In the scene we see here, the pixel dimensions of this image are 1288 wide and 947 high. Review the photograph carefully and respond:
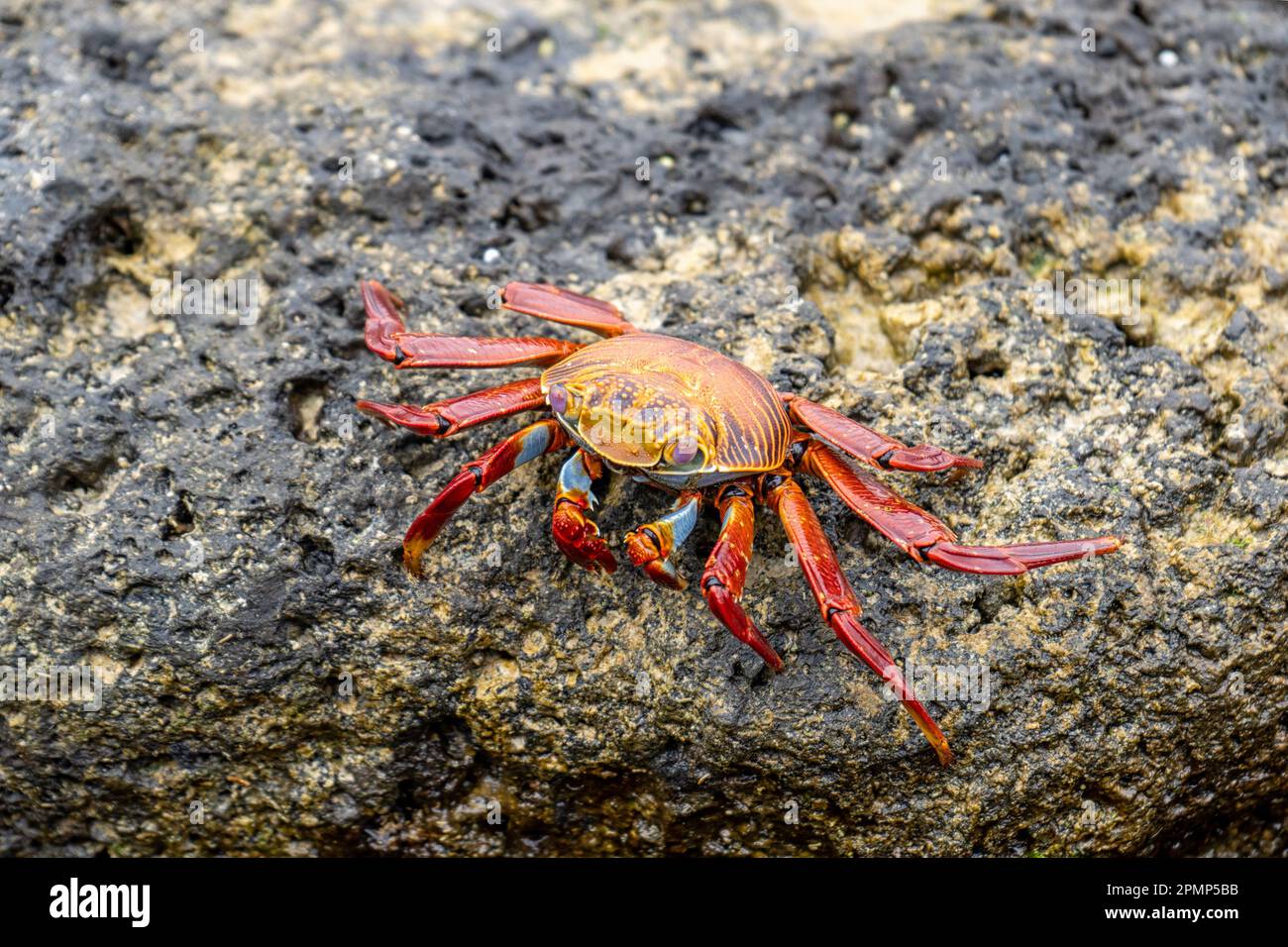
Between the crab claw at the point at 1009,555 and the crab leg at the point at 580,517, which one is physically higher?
the crab claw at the point at 1009,555

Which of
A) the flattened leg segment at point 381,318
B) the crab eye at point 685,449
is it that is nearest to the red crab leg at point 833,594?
the crab eye at point 685,449

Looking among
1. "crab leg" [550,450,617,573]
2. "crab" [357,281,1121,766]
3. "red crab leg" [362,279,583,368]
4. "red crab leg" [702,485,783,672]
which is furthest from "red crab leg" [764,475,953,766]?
"red crab leg" [362,279,583,368]

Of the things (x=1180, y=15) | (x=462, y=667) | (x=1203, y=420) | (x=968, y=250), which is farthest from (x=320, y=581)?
(x=1180, y=15)

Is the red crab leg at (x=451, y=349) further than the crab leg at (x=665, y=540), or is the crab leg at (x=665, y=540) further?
the red crab leg at (x=451, y=349)

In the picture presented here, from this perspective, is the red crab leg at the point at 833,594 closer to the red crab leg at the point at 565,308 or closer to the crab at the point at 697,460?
the crab at the point at 697,460

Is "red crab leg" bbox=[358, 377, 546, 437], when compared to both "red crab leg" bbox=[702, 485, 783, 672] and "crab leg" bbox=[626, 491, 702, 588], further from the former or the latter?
"red crab leg" bbox=[702, 485, 783, 672]

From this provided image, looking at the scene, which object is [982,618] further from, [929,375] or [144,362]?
[144,362]

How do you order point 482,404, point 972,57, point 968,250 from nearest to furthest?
point 482,404 → point 968,250 → point 972,57

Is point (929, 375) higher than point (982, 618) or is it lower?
higher
